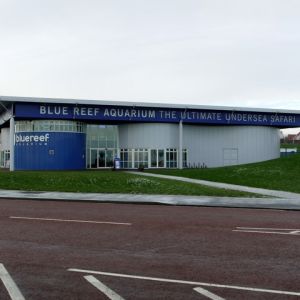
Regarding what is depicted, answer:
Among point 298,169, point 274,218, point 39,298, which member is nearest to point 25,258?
point 39,298

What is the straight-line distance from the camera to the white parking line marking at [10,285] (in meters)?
6.36

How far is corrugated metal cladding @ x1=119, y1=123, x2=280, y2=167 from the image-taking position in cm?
5559

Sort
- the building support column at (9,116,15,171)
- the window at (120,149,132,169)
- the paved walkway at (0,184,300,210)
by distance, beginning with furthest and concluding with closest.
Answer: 1. the window at (120,149,132,169)
2. the building support column at (9,116,15,171)
3. the paved walkway at (0,184,300,210)

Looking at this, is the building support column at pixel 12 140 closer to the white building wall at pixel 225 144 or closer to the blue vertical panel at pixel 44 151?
the blue vertical panel at pixel 44 151

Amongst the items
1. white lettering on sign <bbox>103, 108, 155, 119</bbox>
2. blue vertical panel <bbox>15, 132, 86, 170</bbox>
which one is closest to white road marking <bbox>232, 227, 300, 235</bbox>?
blue vertical panel <bbox>15, 132, 86, 170</bbox>

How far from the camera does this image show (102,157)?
5750 centimetres

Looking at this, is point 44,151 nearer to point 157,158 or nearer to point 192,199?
point 157,158

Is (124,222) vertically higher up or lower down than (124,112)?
lower down

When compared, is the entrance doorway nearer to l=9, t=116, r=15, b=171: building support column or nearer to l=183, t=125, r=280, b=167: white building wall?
l=183, t=125, r=280, b=167: white building wall

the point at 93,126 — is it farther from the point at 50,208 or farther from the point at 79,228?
the point at 79,228

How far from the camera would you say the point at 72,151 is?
52.7m

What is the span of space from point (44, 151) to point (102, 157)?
826cm

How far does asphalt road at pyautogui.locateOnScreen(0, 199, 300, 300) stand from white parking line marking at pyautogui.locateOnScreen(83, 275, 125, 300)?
1 cm

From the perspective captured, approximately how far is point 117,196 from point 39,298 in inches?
620
